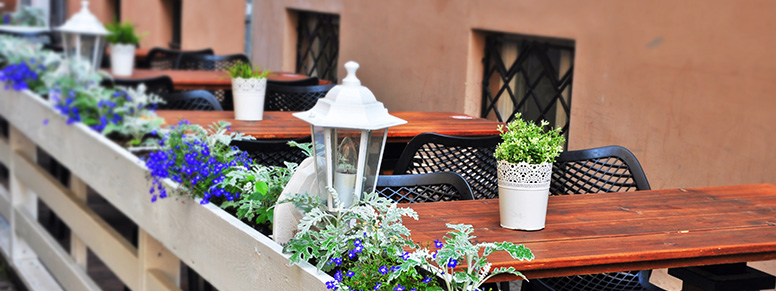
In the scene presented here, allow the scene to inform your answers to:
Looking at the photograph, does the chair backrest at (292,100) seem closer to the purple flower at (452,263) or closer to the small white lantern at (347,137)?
the small white lantern at (347,137)

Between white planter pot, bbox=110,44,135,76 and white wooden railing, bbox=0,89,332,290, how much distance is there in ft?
2.80

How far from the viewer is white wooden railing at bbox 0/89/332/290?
243 centimetres

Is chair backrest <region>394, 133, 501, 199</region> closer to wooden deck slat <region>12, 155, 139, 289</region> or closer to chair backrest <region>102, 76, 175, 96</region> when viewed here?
wooden deck slat <region>12, 155, 139, 289</region>

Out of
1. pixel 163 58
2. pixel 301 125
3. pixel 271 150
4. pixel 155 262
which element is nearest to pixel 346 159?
pixel 271 150

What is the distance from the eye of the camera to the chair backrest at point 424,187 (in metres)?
2.69

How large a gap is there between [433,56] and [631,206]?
317 centimetres

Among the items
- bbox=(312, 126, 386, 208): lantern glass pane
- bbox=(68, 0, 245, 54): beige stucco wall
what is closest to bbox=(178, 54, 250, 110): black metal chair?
bbox=(68, 0, 245, 54): beige stucco wall

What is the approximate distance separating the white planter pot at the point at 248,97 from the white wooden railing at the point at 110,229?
1.79 feet

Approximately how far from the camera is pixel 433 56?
5539 millimetres

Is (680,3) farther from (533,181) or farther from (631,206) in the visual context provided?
(533,181)

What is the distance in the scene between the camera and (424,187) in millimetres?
2822

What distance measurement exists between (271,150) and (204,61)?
418 cm

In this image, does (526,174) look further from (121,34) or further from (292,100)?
(121,34)

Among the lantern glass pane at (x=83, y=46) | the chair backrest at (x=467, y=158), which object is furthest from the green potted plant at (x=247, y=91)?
the lantern glass pane at (x=83, y=46)
